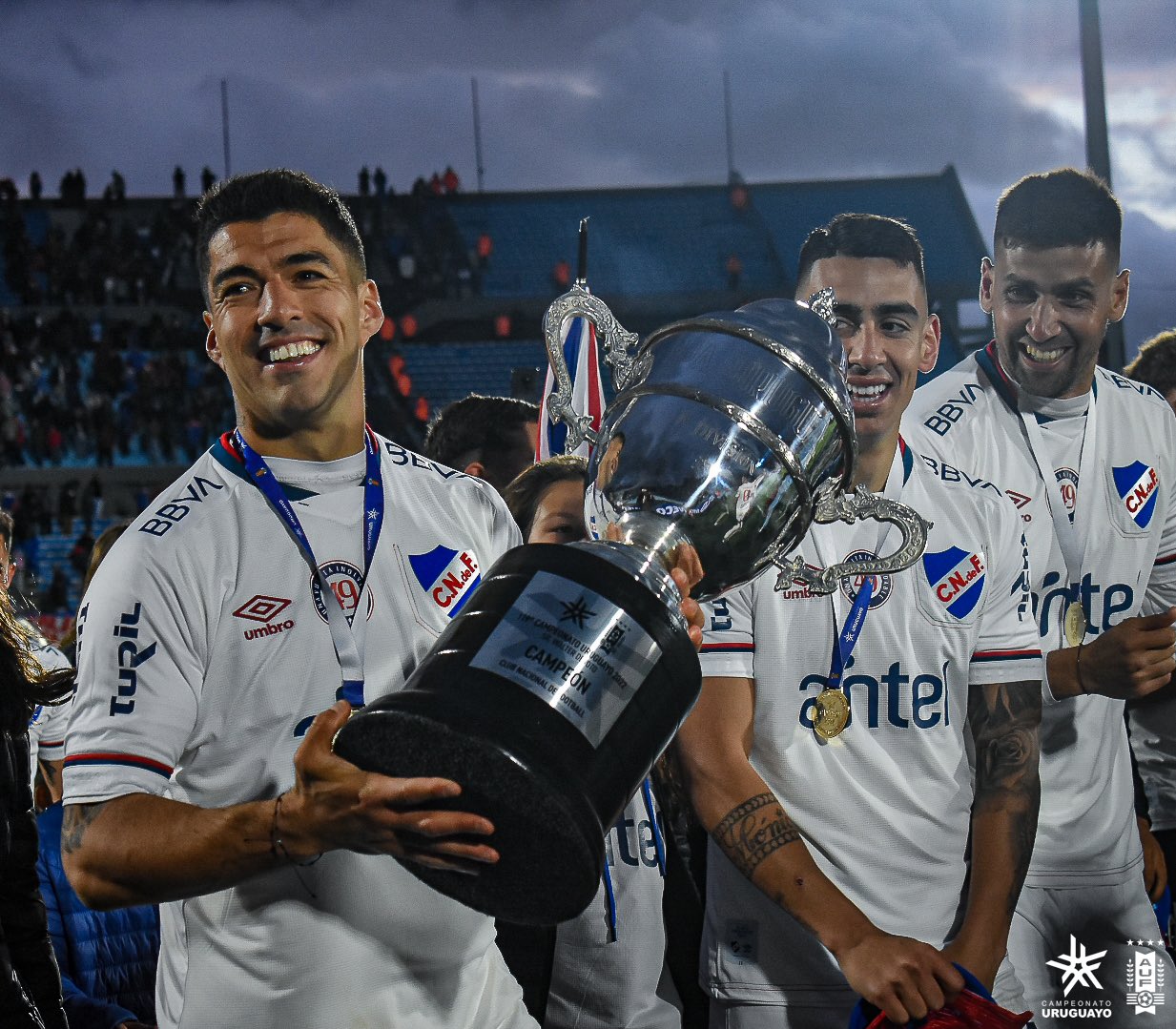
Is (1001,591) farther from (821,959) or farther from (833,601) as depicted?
(821,959)

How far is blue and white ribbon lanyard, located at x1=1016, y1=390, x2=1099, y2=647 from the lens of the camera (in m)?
3.13

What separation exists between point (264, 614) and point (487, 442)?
2093 millimetres

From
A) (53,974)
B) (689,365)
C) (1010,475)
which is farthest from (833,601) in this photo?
(53,974)

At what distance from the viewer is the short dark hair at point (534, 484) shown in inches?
108

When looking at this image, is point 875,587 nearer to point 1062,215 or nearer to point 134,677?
point 1062,215

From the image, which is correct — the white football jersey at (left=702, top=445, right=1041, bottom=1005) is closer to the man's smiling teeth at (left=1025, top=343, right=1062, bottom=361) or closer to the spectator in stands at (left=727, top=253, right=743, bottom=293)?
the man's smiling teeth at (left=1025, top=343, right=1062, bottom=361)

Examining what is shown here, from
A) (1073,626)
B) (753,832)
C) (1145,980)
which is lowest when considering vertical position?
(1145,980)

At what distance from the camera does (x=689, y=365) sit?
1761 mm

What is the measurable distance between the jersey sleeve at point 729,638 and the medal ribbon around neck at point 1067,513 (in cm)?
112

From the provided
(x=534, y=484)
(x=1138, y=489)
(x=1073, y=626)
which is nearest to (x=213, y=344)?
(x=534, y=484)

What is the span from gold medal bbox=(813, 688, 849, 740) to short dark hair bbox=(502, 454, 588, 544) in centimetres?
70

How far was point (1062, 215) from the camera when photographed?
10.1ft

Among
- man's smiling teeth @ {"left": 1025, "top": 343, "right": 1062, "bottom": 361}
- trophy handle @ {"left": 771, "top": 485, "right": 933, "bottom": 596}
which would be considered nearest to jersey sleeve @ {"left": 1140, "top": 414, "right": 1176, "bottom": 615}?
man's smiling teeth @ {"left": 1025, "top": 343, "right": 1062, "bottom": 361}

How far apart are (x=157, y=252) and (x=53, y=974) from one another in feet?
64.0
